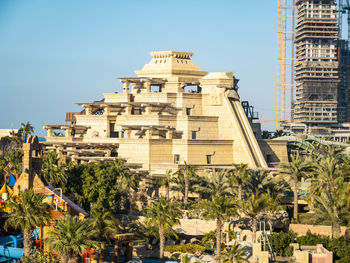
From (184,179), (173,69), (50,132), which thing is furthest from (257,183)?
(50,132)

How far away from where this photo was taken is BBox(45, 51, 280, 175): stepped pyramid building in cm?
8606

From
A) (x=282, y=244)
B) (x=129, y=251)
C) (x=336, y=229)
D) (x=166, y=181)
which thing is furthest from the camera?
(x=166, y=181)

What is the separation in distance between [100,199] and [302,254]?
79.1 feet

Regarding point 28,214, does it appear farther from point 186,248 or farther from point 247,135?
point 247,135

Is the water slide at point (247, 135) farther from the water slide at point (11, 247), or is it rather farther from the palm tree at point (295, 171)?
the water slide at point (11, 247)

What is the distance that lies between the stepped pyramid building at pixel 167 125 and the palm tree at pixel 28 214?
30.0 meters

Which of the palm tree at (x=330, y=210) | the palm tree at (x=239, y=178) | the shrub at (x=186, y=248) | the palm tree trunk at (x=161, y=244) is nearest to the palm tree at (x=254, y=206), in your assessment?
the shrub at (x=186, y=248)

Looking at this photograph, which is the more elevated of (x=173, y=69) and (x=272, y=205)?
(x=173, y=69)

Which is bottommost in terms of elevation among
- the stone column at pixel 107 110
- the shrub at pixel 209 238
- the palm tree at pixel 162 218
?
the shrub at pixel 209 238

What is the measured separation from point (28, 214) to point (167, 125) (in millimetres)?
38590

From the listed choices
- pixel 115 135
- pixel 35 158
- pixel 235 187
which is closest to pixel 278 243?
pixel 235 187

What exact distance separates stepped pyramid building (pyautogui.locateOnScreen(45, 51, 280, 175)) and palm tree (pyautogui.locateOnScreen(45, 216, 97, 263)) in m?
32.4

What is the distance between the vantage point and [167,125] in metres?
89.3

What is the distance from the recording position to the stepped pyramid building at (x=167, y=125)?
8606 cm
